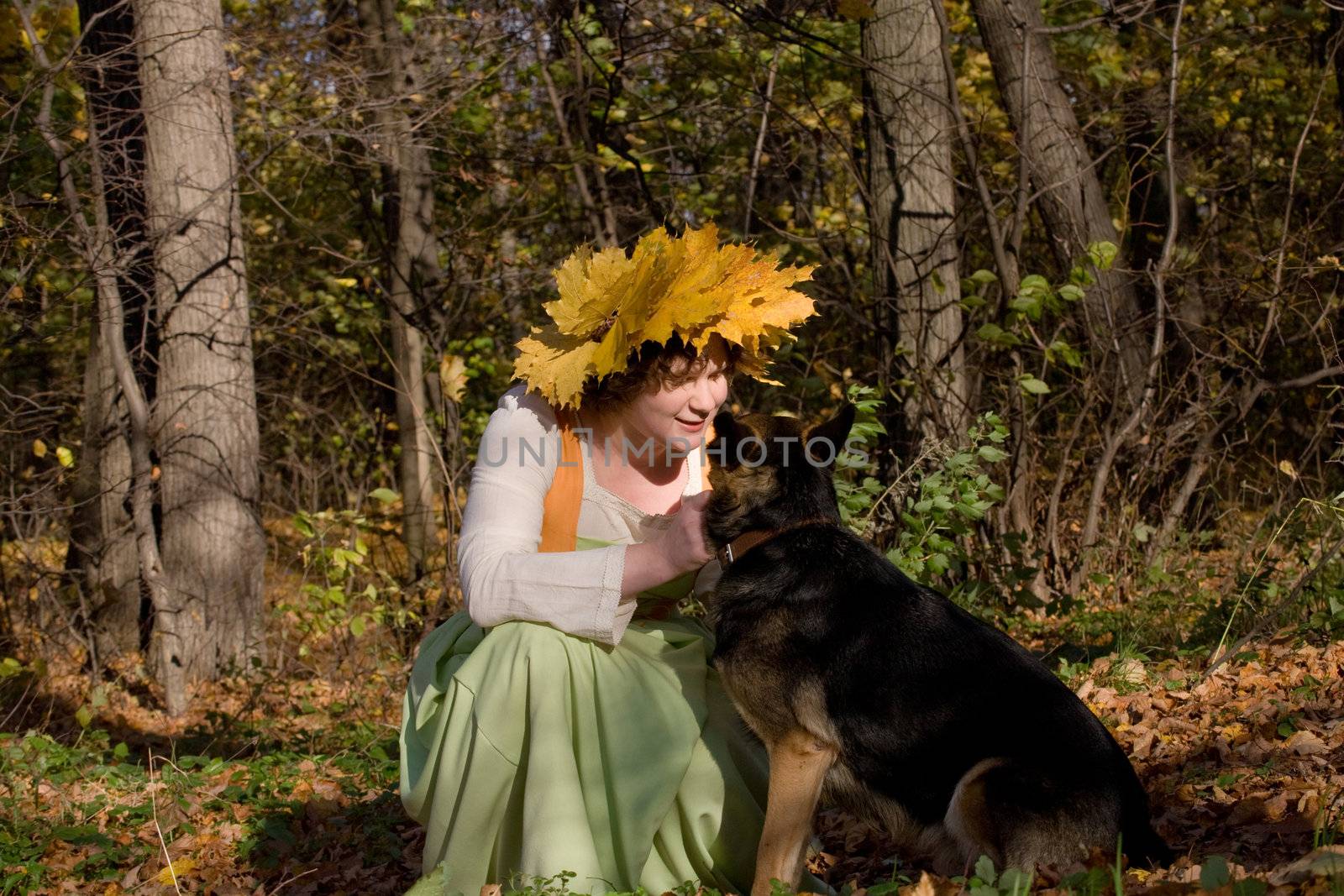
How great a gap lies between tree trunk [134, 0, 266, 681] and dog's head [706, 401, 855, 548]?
4.89m

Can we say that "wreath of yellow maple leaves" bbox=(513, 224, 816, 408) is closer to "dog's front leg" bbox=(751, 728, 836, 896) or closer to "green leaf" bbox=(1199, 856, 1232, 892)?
"dog's front leg" bbox=(751, 728, 836, 896)

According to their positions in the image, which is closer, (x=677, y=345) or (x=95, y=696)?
(x=677, y=345)

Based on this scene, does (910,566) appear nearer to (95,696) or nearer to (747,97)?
(95,696)

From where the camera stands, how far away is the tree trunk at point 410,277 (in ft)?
29.5

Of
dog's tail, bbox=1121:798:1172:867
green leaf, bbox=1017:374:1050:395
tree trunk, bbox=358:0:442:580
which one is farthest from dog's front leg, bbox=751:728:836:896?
tree trunk, bbox=358:0:442:580

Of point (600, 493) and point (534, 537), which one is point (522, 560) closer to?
point (534, 537)

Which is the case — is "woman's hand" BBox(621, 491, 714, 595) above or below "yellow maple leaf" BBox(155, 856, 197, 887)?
above

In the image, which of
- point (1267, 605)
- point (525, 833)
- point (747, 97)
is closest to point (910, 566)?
point (1267, 605)

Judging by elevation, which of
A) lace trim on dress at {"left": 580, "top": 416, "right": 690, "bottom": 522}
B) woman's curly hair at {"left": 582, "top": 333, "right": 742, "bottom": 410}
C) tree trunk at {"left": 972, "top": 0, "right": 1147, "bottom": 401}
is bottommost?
lace trim on dress at {"left": 580, "top": 416, "right": 690, "bottom": 522}

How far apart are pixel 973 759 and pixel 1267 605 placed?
3194 millimetres

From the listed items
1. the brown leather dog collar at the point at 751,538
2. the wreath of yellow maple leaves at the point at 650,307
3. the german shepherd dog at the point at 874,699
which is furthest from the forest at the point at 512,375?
the brown leather dog collar at the point at 751,538

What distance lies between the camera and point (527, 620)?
3.42 meters

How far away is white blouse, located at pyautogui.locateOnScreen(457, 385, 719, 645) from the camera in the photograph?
338cm

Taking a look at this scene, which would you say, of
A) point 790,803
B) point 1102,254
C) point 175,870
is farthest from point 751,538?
point 1102,254
